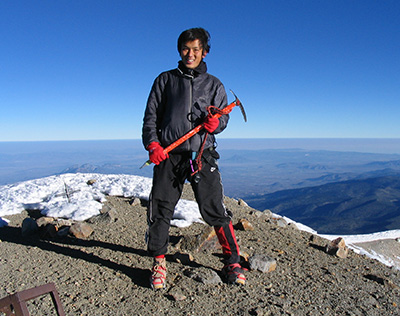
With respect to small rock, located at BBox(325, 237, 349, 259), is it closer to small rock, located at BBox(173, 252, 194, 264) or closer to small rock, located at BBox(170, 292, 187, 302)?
small rock, located at BBox(173, 252, 194, 264)

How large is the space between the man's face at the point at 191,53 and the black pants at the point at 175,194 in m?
1.14

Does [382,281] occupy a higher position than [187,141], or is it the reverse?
[187,141]

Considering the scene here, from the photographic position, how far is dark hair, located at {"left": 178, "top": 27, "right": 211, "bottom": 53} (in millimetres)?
3455

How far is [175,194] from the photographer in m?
3.58

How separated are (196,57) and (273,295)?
3054mm

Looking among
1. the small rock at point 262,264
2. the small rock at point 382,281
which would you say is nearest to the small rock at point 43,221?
the small rock at point 262,264

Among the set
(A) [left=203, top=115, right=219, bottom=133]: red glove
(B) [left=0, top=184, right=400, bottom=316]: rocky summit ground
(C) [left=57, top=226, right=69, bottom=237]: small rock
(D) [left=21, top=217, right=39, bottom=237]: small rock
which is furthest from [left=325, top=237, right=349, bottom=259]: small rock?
(D) [left=21, top=217, right=39, bottom=237]: small rock

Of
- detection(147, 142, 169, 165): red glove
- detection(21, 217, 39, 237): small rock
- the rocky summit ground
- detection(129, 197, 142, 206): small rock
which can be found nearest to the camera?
the rocky summit ground

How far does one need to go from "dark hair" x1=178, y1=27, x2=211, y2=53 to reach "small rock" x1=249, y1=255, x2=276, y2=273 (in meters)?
3.03

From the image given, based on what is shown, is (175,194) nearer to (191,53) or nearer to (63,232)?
(191,53)

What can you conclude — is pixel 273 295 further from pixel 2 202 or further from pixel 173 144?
pixel 2 202

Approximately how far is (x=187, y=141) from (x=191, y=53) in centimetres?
110

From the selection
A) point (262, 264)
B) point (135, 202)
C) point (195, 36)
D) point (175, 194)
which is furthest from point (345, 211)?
point (195, 36)

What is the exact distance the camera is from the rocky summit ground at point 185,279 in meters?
2.95
